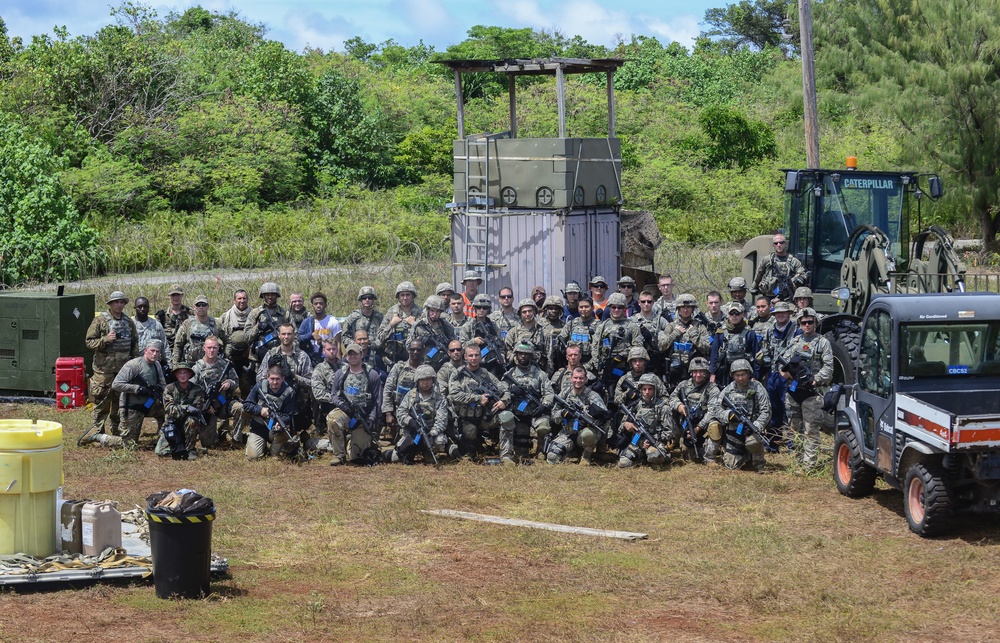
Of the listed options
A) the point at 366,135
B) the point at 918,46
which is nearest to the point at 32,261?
the point at 366,135

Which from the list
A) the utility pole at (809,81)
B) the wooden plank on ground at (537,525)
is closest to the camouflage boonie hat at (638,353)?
the wooden plank on ground at (537,525)

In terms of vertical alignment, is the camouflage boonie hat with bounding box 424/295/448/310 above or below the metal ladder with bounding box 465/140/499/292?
below

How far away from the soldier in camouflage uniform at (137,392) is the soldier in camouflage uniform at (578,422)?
16.0 ft

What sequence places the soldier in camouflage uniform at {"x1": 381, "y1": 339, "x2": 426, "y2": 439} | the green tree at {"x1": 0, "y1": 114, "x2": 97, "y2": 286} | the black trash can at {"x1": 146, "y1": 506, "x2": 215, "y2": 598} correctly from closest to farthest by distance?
the black trash can at {"x1": 146, "y1": 506, "x2": 215, "y2": 598}, the soldier in camouflage uniform at {"x1": 381, "y1": 339, "x2": 426, "y2": 439}, the green tree at {"x1": 0, "y1": 114, "x2": 97, "y2": 286}

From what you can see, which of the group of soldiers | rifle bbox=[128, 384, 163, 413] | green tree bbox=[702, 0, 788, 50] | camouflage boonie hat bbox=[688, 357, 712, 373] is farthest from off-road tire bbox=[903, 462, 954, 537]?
green tree bbox=[702, 0, 788, 50]

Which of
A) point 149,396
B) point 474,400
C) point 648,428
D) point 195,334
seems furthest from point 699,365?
point 149,396

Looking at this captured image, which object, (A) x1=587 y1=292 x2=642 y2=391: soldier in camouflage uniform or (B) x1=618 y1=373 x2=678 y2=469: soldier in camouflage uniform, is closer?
(B) x1=618 y1=373 x2=678 y2=469: soldier in camouflage uniform

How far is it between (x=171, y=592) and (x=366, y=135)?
99.0 ft

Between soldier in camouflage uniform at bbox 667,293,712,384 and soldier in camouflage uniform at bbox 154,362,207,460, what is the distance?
580 cm

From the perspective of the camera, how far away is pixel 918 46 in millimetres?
31719

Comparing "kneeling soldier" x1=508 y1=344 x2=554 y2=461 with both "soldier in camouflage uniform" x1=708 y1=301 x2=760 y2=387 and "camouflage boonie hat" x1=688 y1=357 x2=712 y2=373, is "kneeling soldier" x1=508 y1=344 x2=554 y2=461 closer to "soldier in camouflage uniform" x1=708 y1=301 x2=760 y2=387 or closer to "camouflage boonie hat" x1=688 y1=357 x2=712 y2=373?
"camouflage boonie hat" x1=688 y1=357 x2=712 y2=373

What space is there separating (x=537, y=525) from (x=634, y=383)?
3448mm

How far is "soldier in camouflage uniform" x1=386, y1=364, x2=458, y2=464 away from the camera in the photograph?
14258 mm

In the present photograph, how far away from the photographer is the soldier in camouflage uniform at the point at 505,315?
52.5 feet
